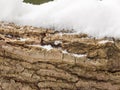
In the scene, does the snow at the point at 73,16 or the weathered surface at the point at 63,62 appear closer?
the weathered surface at the point at 63,62

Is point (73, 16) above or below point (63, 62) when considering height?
above

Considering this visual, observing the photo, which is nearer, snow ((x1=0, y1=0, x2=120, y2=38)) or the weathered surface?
the weathered surface

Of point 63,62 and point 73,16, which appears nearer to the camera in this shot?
point 63,62

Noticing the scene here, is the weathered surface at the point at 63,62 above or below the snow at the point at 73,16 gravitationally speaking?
below

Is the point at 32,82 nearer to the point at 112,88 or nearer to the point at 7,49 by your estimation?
the point at 7,49
